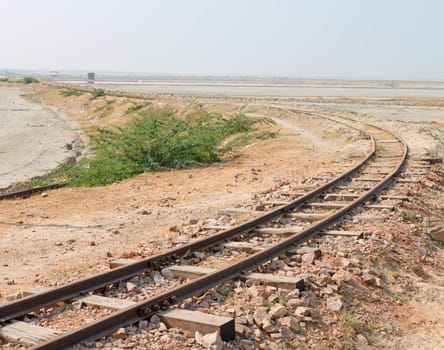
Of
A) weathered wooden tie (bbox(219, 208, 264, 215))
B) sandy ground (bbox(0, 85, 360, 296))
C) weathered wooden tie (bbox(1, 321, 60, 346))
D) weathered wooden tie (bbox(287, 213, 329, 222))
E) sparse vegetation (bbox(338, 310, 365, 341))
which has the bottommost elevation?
sandy ground (bbox(0, 85, 360, 296))

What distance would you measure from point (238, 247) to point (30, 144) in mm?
24356

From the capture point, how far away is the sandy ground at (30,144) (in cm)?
2285

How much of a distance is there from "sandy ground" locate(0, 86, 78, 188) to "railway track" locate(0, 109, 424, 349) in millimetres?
10517

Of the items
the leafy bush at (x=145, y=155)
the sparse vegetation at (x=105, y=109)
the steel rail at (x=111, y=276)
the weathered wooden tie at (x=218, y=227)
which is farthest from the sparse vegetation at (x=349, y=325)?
the sparse vegetation at (x=105, y=109)

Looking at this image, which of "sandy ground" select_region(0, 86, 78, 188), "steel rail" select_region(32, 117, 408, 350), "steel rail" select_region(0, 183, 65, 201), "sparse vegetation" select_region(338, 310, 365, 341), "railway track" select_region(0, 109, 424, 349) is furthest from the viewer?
"sandy ground" select_region(0, 86, 78, 188)

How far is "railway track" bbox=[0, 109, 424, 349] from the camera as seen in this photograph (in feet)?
20.1

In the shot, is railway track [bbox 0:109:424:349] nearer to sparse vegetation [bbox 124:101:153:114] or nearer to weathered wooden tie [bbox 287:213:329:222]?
weathered wooden tie [bbox 287:213:329:222]

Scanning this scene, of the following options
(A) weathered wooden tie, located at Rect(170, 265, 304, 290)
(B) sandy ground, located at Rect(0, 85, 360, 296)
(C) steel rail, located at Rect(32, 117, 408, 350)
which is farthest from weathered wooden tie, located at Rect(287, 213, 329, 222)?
(A) weathered wooden tie, located at Rect(170, 265, 304, 290)

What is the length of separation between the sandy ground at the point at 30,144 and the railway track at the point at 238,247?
34.5 feet

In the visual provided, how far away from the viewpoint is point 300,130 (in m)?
30.5

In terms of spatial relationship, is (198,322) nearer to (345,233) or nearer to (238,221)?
(345,233)

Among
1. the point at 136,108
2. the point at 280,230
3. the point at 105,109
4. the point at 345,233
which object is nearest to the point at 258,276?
the point at 280,230

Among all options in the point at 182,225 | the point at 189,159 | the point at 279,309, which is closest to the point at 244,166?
the point at 189,159

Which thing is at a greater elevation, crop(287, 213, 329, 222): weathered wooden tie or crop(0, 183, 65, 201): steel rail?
crop(287, 213, 329, 222): weathered wooden tie
